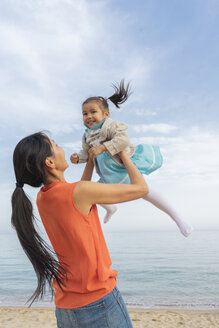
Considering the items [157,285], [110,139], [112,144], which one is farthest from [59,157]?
[157,285]

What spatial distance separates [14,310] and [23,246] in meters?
6.56

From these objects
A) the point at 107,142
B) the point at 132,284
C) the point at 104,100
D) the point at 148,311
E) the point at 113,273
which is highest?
the point at 104,100

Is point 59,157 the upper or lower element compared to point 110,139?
lower

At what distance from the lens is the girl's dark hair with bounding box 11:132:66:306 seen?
60.4 inches

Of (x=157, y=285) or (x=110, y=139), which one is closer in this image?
(x=110, y=139)

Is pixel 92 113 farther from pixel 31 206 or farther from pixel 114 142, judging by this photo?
pixel 31 206

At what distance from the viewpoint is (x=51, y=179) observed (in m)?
1.60

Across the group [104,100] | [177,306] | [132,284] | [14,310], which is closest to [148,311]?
[177,306]

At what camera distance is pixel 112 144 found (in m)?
1.91

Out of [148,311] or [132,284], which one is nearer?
[148,311]

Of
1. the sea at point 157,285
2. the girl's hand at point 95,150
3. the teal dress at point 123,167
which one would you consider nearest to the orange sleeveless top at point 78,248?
the girl's hand at point 95,150

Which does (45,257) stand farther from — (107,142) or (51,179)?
(107,142)

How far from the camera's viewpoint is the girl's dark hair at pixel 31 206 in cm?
153

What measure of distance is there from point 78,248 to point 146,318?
5599 millimetres
